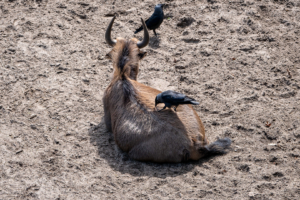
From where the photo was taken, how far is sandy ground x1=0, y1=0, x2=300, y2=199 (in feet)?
16.7

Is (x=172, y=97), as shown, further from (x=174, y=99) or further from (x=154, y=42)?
(x=154, y=42)

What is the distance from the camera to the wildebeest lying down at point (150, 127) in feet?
17.4

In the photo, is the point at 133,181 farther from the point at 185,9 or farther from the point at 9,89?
the point at 185,9

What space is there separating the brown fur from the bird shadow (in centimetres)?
9

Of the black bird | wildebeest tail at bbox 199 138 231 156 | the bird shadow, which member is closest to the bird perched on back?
the bird shadow

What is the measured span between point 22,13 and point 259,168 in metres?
6.37

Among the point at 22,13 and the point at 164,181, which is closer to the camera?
the point at 164,181

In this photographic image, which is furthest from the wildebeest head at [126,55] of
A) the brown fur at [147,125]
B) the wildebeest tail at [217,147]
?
the wildebeest tail at [217,147]

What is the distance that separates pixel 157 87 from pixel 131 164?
1.98 m

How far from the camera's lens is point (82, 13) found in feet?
29.2

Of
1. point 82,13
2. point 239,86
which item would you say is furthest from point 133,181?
point 82,13

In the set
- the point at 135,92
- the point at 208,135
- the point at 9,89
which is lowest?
the point at 9,89

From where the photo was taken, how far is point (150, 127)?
543cm

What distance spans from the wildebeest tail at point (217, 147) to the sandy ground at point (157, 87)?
98 mm
